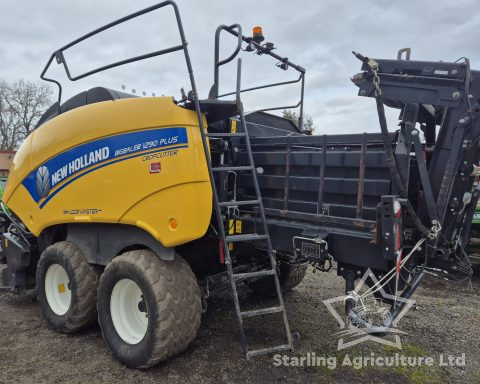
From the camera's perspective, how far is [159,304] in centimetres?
303

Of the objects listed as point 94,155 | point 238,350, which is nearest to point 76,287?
point 94,155

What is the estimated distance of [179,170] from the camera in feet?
9.87

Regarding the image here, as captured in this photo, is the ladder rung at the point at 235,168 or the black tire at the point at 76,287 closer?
the ladder rung at the point at 235,168

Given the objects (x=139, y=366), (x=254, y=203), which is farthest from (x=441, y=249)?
(x=139, y=366)

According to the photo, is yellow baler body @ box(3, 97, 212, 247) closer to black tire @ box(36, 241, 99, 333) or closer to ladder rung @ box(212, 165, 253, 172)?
ladder rung @ box(212, 165, 253, 172)

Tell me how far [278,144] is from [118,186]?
1.35 m

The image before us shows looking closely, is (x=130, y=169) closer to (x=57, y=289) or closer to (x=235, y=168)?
(x=235, y=168)

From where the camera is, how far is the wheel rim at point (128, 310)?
3404 millimetres

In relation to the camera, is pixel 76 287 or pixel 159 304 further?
pixel 76 287

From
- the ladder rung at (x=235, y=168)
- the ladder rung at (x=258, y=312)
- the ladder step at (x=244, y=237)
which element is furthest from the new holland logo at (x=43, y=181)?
the ladder rung at (x=258, y=312)

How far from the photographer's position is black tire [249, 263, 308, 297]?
15.9 feet

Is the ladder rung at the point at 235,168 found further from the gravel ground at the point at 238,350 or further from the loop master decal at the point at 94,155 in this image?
the gravel ground at the point at 238,350

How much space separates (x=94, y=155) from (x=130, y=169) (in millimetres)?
441

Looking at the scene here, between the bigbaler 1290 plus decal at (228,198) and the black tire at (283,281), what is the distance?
0.89 meters
